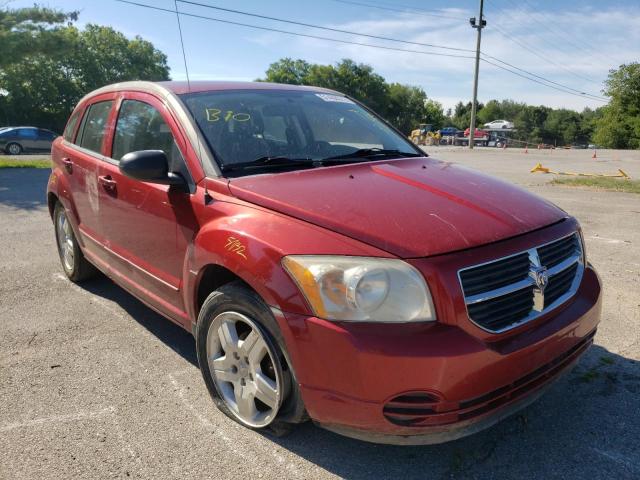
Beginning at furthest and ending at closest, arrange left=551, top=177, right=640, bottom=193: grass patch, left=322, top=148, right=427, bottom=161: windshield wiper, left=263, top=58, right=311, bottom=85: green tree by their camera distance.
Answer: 1. left=263, top=58, right=311, bottom=85: green tree
2. left=551, top=177, right=640, bottom=193: grass patch
3. left=322, top=148, right=427, bottom=161: windshield wiper

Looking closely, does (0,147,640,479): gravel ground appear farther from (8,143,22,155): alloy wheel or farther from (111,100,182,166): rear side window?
(8,143,22,155): alloy wheel

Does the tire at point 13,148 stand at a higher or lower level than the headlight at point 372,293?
lower

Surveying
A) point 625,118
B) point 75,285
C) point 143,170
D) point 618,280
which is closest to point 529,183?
point 618,280

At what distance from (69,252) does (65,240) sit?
0.16m

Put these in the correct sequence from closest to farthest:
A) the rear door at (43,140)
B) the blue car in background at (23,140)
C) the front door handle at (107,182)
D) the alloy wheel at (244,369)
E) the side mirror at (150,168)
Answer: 1. the alloy wheel at (244,369)
2. the side mirror at (150,168)
3. the front door handle at (107,182)
4. the blue car in background at (23,140)
5. the rear door at (43,140)

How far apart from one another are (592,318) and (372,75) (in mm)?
87746

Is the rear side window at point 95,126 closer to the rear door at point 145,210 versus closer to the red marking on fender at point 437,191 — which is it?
the rear door at point 145,210

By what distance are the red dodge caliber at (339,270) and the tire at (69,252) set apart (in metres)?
1.37

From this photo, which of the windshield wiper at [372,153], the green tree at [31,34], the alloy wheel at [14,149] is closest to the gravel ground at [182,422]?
the windshield wiper at [372,153]

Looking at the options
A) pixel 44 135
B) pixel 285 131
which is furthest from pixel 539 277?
pixel 44 135

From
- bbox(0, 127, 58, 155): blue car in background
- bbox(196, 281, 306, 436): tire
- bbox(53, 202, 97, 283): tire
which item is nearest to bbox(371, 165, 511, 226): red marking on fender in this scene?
bbox(196, 281, 306, 436): tire

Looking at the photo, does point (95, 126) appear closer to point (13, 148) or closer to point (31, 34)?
point (31, 34)

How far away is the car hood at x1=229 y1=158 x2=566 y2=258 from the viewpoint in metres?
2.23

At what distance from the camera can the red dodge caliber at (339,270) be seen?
208 centimetres
